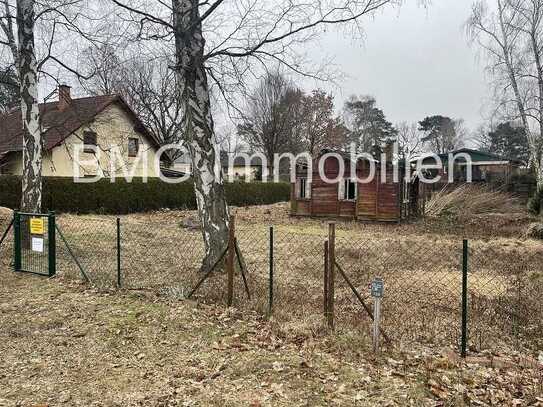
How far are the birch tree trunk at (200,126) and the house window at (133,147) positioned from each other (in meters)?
21.3

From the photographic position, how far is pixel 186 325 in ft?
17.4

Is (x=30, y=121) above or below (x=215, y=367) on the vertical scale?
above

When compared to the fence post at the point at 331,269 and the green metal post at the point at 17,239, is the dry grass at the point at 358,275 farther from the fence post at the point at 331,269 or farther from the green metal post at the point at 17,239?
the green metal post at the point at 17,239

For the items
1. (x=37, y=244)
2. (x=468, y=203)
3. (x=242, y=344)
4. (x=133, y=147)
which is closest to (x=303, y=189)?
(x=468, y=203)

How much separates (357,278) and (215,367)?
17.0 feet

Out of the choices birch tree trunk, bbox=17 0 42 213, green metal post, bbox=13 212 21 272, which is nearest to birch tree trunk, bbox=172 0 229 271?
green metal post, bbox=13 212 21 272

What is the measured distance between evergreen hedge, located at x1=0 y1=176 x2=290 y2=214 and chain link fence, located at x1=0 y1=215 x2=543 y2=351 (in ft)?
18.7

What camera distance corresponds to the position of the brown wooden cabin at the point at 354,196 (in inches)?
828

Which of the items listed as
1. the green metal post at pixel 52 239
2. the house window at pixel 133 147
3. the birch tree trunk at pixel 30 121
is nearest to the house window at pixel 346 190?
the house window at pixel 133 147

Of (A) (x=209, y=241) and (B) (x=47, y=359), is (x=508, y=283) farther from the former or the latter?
(B) (x=47, y=359)

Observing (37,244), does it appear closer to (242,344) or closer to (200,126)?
(200,126)

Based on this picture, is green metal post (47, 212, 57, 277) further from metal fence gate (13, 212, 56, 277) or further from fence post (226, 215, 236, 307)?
fence post (226, 215, 236, 307)

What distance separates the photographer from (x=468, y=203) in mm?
23422

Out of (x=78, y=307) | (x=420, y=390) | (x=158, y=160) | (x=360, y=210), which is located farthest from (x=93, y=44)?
(x=158, y=160)
